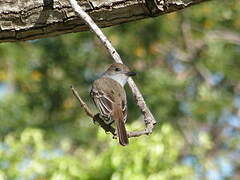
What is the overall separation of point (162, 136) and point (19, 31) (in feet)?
8.53

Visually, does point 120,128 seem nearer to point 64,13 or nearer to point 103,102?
point 64,13

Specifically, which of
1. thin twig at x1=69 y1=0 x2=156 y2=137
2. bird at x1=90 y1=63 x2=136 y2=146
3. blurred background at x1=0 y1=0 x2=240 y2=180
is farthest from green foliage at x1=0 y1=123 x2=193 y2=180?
blurred background at x1=0 y1=0 x2=240 y2=180

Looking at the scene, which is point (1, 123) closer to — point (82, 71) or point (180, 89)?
point (82, 71)

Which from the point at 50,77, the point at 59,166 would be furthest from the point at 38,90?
the point at 59,166

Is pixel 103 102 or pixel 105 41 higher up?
pixel 105 41

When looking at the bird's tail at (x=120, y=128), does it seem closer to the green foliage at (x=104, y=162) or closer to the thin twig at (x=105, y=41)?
the thin twig at (x=105, y=41)

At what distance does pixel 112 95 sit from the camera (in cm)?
470

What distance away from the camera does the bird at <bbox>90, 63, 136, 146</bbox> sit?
4238 millimetres

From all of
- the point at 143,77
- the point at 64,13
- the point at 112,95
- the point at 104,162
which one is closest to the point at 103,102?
the point at 112,95

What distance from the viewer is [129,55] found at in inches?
402

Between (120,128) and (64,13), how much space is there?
753mm

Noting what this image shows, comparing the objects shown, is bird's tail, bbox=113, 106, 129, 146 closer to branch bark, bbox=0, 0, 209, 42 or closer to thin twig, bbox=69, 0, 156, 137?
thin twig, bbox=69, 0, 156, 137

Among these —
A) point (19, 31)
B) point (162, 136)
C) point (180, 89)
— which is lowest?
point (180, 89)

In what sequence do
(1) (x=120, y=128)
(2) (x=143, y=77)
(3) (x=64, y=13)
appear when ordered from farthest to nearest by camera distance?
(2) (x=143, y=77) → (1) (x=120, y=128) → (3) (x=64, y=13)
